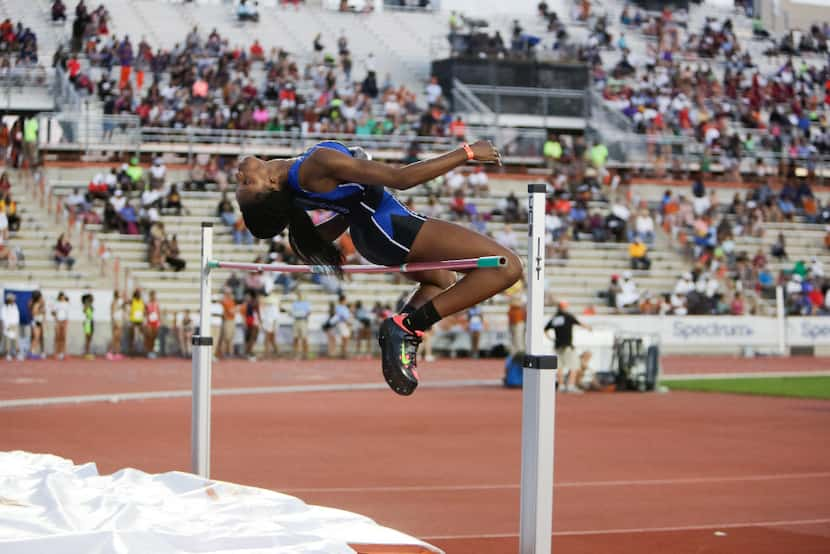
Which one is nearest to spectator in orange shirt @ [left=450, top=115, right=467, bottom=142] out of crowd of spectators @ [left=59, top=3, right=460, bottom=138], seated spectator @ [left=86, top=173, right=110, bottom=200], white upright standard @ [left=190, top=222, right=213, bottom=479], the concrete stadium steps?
crowd of spectators @ [left=59, top=3, right=460, bottom=138]

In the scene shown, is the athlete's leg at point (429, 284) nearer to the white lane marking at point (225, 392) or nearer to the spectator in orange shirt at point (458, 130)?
the white lane marking at point (225, 392)

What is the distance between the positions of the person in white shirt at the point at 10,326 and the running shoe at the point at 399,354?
16.7m

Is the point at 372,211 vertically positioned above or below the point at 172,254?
below

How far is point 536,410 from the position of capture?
524 centimetres

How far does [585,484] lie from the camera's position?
9711mm

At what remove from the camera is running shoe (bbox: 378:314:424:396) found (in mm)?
5700

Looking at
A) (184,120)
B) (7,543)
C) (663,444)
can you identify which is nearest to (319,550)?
(7,543)

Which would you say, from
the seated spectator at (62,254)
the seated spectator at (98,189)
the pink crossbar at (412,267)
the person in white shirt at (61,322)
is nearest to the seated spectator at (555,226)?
the seated spectator at (98,189)

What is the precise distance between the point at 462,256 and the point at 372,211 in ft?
1.55

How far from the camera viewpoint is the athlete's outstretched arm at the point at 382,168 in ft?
17.6

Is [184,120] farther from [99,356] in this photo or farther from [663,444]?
[663,444]

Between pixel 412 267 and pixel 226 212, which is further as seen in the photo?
pixel 226 212

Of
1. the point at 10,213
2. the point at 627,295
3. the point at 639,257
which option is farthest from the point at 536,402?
the point at 639,257

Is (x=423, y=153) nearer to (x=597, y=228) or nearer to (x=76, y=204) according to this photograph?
(x=597, y=228)
